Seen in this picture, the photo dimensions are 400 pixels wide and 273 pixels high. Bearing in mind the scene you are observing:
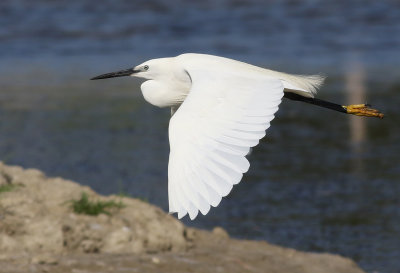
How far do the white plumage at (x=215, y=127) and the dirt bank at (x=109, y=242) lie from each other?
3.88 feet

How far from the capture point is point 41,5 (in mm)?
18375

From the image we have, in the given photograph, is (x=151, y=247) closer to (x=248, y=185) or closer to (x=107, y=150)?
(x=248, y=185)

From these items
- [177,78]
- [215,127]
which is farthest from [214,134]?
[177,78]

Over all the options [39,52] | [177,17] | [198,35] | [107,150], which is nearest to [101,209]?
[107,150]

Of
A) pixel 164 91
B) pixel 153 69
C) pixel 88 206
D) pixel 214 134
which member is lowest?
pixel 88 206

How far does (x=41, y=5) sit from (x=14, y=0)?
0.72 meters

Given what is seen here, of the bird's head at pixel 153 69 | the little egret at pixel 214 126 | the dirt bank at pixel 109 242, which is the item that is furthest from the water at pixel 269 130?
the little egret at pixel 214 126

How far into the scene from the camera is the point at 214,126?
145 inches

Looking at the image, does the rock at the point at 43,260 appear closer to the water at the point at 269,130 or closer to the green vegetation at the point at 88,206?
the green vegetation at the point at 88,206

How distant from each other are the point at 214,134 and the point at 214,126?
0.08m

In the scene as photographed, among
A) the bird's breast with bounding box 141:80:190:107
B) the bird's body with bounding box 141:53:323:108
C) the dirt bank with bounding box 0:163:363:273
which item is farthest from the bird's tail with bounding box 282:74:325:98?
the dirt bank with bounding box 0:163:363:273

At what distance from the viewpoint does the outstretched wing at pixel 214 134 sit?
3299 mm

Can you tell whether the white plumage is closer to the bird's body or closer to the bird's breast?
the bird's body

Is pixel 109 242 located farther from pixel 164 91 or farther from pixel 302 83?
pixel 302 83
